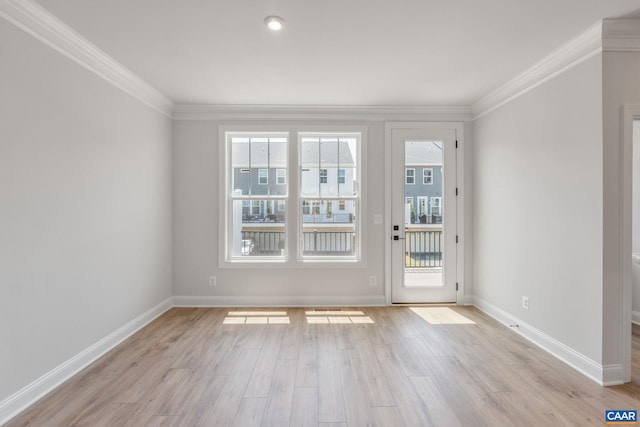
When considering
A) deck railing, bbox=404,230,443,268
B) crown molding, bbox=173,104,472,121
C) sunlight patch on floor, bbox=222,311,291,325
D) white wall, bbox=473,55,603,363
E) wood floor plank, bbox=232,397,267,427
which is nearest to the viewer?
wood floor plank, bbox=232,397,267,427

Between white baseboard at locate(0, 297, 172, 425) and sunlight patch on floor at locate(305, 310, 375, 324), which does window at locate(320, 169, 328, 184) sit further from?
white baseboard at locate(0, 297, 172, 425)

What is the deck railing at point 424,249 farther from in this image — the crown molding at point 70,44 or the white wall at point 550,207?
the crown molding at point 70,44

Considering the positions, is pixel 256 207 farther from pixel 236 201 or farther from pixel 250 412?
pixel 250 412

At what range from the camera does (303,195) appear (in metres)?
4.39

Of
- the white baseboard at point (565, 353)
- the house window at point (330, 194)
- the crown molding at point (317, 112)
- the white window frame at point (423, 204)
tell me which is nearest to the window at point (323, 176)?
the house window at point (330, 194)

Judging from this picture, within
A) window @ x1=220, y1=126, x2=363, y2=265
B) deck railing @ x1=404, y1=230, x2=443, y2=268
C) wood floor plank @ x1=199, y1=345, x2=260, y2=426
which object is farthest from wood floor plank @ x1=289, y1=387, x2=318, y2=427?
deck railing @ x1=404, y1=230, x2=443, y2=268

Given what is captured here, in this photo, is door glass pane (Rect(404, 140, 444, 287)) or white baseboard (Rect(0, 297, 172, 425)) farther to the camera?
door glass pane (Rect(404, 140, 444, 287))

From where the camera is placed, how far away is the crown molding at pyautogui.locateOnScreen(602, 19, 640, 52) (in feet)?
7.56

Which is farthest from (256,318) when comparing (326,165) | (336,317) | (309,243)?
(326,165)

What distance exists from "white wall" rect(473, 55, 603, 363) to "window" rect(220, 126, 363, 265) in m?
1.72

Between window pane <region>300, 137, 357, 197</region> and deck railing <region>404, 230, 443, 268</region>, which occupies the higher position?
window pane <region>300, 137, 357, 197</region>

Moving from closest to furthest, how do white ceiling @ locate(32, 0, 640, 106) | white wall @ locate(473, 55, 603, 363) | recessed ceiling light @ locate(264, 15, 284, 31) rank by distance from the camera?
white ceiling @ locate(32, 0, 640, 106), recessed ceiling light @ locate(264, 15, 284, 31), white wall @ locate(473, 55, 603, 363)

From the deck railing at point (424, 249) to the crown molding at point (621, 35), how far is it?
255 cm

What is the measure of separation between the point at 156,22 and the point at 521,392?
12.4 feet
